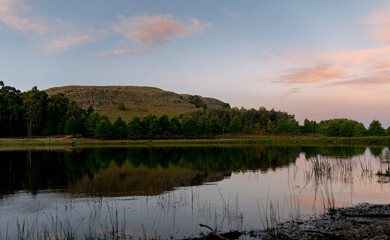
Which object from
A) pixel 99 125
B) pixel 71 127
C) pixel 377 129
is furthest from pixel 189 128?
pixel 377 129

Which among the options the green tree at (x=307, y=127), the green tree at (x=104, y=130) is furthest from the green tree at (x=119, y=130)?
the green tree at (x=307, y=127)

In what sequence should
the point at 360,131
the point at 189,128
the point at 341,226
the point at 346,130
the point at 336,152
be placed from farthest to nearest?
the point at 346,130 < the point at 189,128 < the point at 360,131 < the point at 336,152 < the point at 341,226

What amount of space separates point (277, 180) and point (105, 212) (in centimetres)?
1865

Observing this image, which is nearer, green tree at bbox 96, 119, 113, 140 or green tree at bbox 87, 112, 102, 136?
green tree at bbox 96, 119, 113, 140

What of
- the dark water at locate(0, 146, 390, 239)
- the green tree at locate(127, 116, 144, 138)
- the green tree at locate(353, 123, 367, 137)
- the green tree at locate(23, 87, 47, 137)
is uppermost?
the green tree at locate(23, 87, 47, 137)

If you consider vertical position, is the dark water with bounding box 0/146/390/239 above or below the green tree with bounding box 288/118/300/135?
below

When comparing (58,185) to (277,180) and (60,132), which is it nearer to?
(277,180)

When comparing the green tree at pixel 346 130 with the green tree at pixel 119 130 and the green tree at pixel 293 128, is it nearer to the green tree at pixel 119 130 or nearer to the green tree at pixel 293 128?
the green tree at pixel 293 128

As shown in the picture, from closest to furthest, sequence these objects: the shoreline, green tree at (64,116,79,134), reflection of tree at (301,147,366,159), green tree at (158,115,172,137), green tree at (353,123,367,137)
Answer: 1. the shoreline
2. reflection of tree at (301,147,366,159)
3. green tree at (64,116,79,134)
4. green tree at (353,123,367,137)
5. green tree at (158,115,172,137)

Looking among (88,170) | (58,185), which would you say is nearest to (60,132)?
(88,170)

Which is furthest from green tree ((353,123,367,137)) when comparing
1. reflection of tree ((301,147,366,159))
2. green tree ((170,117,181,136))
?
green tree ((170,117,181,136))

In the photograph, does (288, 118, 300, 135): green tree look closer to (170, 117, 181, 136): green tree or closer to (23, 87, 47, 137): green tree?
(170, 117, 181, 136): green tree

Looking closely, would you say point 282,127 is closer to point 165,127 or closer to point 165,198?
point 165,127

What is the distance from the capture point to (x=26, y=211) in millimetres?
19656
